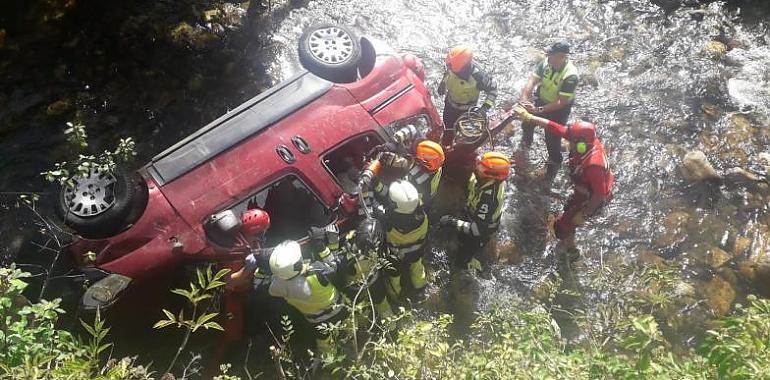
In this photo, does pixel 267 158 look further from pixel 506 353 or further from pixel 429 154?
pixel 506 353

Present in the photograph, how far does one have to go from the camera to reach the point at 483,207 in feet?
18.0

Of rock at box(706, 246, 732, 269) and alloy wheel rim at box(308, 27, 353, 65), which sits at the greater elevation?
alloy wheel rim at box(308, 27, 353, 65)

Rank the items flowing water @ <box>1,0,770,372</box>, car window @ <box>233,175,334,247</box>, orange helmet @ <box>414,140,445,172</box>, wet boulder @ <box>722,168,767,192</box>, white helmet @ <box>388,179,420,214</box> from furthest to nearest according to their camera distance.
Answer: wet boulder @ <box>722,168,767,192</box> → flowing water @ <box>1,0,770,372</box> → car window @ <box>233,175,334,247</box> → orange helmet @ <box>414,140,445,172</box> → white helmet @ <box>388,179,420,214</box>

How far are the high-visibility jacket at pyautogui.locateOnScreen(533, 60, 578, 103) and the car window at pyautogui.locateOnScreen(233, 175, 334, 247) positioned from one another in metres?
3.17

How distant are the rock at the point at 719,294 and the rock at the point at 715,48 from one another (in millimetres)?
4284

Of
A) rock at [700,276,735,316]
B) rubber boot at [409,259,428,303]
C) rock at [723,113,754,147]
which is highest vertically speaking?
rock at [723,113,754,147]

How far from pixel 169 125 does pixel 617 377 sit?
660 cm

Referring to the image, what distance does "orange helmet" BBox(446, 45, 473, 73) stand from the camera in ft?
A: 20.1

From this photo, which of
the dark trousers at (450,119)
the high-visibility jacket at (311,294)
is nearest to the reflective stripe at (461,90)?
the dark trousers at (450,119)

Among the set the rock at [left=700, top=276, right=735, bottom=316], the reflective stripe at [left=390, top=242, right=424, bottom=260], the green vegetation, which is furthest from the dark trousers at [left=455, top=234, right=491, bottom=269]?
the rock at [left=700, top=276, right=735, bottom=316]

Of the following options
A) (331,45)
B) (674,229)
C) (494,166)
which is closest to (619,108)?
(674,229)

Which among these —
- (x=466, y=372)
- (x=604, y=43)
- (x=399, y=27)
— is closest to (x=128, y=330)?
(x=466, y=372)

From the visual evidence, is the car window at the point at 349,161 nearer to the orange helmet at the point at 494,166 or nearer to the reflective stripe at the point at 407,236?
the reflective stripe at the point at 407,236

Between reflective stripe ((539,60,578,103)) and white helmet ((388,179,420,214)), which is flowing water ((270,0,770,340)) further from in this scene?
white helmet ((388,179,420,214))
